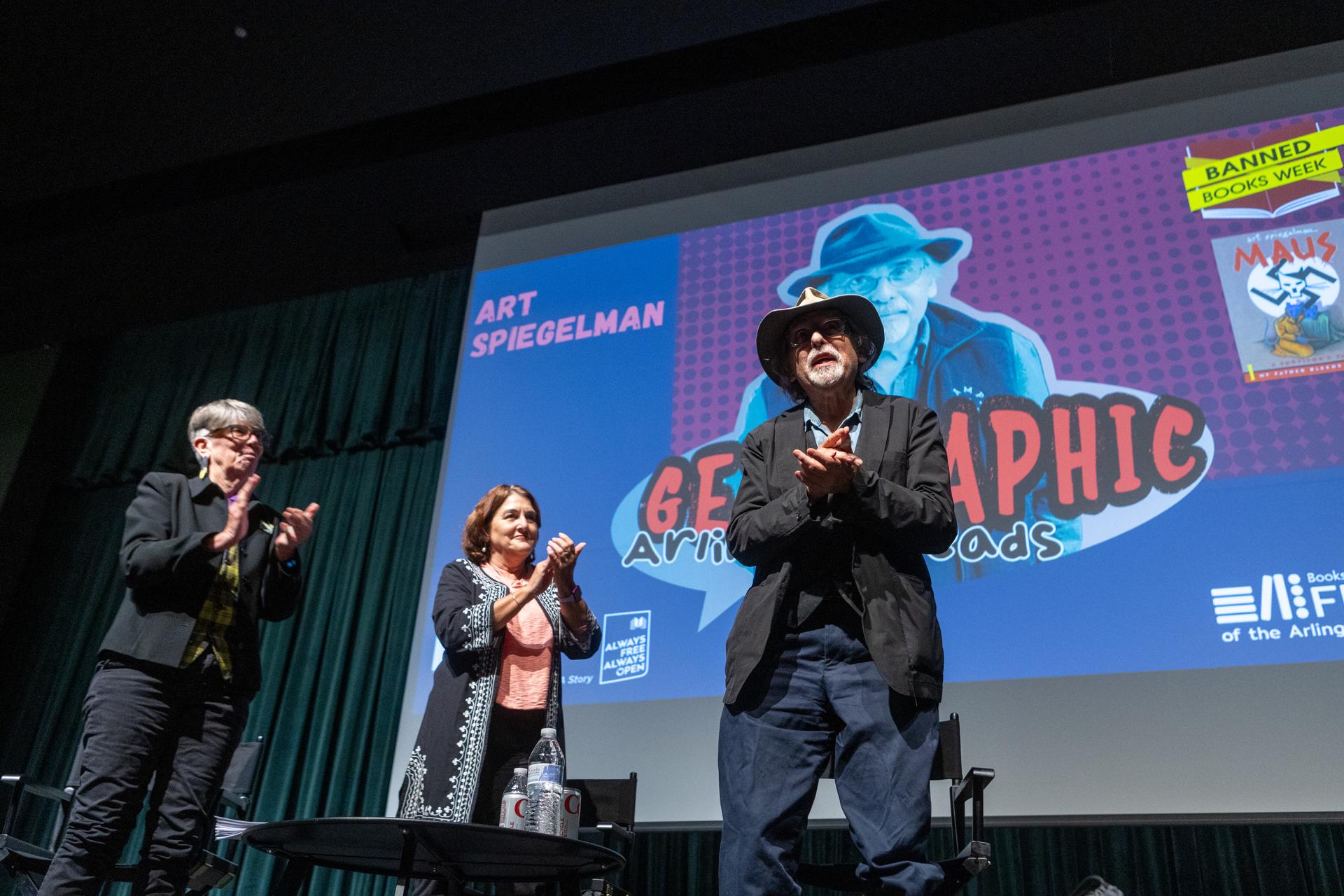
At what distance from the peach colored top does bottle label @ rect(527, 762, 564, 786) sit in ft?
0.81

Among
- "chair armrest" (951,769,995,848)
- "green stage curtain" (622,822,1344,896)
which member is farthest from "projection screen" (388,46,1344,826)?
"chair armrest" (951,769,995,848)

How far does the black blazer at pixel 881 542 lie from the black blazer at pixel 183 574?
1.11 m

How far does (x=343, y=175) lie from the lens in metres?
4.25

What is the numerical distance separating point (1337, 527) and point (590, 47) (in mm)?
2716

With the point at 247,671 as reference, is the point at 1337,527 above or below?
above

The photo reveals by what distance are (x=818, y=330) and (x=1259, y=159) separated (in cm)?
169

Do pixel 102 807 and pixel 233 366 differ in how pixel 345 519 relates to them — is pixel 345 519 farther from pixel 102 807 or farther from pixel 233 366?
pixel 102 807

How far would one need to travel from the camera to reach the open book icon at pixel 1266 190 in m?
2.80

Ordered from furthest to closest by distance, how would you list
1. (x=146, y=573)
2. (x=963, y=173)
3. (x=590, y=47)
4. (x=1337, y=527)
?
(x=590, y=47) → (x=963, y=173) → (x=1337, y=527) → (x=146, y=573)

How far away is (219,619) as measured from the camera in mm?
2258

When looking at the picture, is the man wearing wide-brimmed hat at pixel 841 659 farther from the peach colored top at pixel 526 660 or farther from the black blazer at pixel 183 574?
the black blazer at pixel 183 574

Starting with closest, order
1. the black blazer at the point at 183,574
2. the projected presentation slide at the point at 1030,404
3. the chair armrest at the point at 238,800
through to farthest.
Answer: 1. the black blazer at the point at 183,574
2. the projected presentation slide at the point at 1030,404
3. the chair armrest at the point at 238,800

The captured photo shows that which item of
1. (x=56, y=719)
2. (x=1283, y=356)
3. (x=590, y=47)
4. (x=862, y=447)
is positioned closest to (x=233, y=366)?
(x=56, y=719)

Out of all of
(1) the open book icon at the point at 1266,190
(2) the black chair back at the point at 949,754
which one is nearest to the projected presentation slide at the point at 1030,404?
(1) the open book icon at the point at 1266,190
